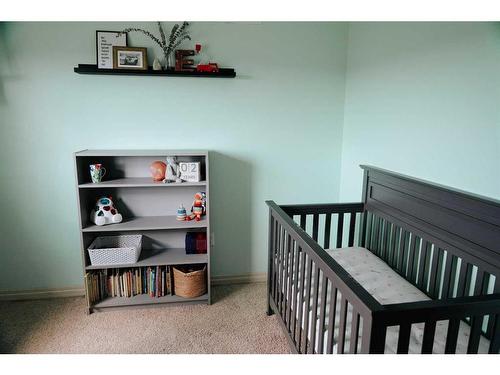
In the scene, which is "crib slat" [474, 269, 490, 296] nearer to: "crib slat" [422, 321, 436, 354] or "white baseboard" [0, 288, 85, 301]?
"crib slat" [422, 321, 436, 354]

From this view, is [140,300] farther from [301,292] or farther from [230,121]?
[230,121]

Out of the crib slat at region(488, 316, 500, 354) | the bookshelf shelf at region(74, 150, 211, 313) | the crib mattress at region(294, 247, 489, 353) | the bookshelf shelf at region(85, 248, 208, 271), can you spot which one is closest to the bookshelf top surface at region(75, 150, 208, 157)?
the bookshelf shelf at region(74, 150, 211, 313)

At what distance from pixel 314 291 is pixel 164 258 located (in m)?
1.37

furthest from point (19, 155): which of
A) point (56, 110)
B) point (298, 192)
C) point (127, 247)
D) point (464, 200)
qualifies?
point (464, 200)

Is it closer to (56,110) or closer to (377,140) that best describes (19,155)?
(56,110)

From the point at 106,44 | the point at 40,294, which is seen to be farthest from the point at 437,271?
the point at 40,294

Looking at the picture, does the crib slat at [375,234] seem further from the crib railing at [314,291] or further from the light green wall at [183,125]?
the light green wall at [183,125]

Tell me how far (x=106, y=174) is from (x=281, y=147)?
134cm

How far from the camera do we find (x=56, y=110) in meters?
2.26

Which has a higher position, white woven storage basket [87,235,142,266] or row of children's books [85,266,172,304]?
white woven storage basket [87,235,142,266]

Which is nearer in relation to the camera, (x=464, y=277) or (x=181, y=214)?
(x=464, y=277)

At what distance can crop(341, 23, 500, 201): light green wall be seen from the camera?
53.8 inches

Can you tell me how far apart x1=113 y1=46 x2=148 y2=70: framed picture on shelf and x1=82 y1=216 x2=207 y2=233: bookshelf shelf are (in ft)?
3.52

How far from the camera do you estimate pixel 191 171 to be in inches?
90.2
